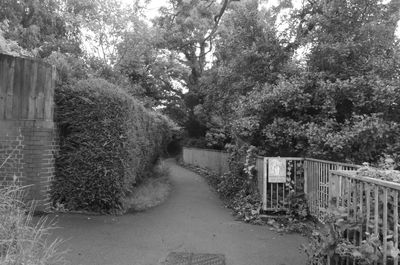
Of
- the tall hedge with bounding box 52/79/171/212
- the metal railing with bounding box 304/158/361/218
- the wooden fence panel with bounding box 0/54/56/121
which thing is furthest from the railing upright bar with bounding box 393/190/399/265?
the wooden fence panel with bounding box 0/54/56/121

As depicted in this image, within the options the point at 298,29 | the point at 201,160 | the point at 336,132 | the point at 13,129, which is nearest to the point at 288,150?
the point at 336,132

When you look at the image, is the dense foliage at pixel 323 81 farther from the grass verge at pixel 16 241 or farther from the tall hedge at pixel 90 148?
the grass verge at pixel 16 241

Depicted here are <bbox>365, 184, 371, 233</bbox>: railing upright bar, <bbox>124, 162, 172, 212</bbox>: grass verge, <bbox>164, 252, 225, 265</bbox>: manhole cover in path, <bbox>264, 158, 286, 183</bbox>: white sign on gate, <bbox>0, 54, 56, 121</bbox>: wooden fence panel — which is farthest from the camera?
<bbox>124, 162, 172, 212</bbox>: grass verge

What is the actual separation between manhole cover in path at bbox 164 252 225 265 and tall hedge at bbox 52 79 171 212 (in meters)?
2.89

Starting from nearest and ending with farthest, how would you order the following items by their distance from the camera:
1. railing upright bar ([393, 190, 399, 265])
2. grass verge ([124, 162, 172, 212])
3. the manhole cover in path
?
railing upright bar ([393, 190, 399, 265]) < the manhole cover in path < grass verge ([124, 162, 172, 212])

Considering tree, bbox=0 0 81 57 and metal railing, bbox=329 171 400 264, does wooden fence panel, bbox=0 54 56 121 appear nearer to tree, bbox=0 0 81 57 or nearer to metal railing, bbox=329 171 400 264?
metal railing, bbox=329 171 400 264

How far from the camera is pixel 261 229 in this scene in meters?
6.94

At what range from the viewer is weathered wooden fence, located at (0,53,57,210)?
6.73 m

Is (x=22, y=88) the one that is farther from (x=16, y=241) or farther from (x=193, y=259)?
(x=193, y=259)

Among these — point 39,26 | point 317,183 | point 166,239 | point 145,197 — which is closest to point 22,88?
point 166,239

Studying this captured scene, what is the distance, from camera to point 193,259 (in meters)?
5.07

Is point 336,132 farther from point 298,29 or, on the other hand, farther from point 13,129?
point 13,129

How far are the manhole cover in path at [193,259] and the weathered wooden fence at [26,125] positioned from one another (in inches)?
139

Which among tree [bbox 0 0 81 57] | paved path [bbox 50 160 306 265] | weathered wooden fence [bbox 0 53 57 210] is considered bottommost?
paved path [bbox 50 160 306 265]
